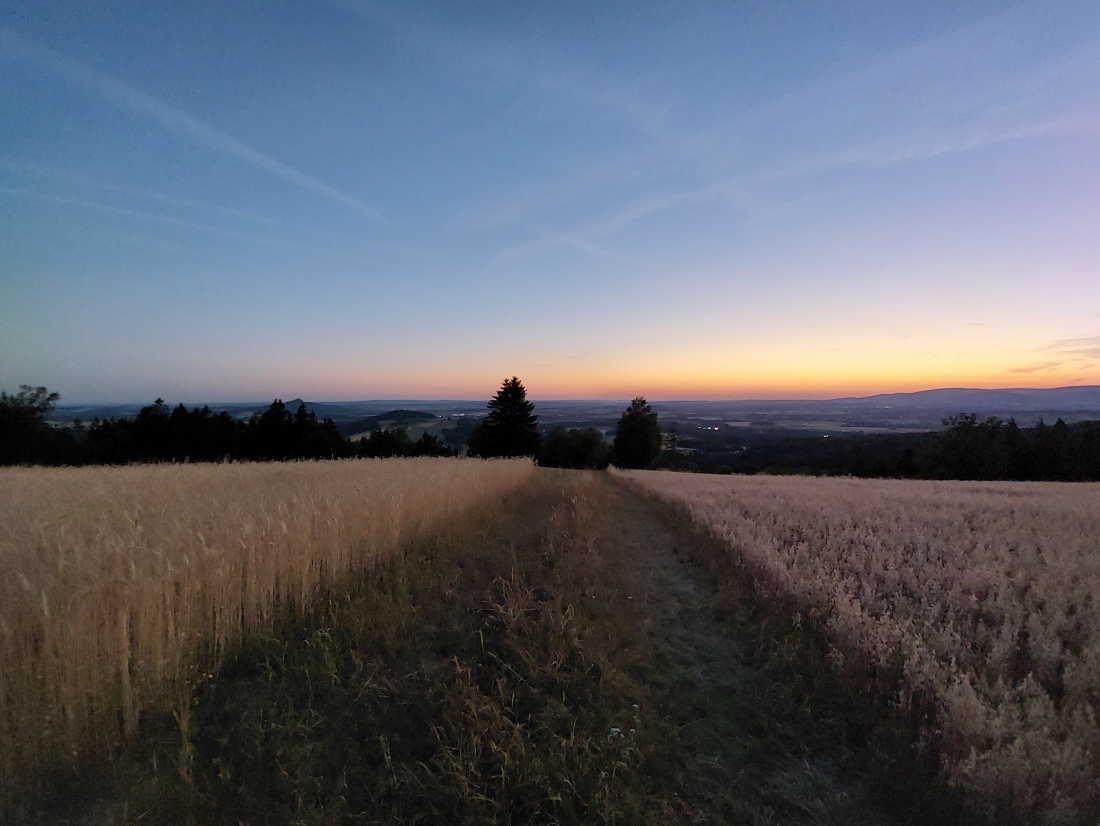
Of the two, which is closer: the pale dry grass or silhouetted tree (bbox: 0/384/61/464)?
the pale dry grass

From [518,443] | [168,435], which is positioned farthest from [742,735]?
[168,435]

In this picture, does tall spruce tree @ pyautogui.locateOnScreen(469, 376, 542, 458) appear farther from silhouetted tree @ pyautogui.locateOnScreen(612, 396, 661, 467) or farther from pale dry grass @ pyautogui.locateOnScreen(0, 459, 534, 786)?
pale dry grass @ pyautogui.locateOnScreen(0, 459, 534, 786)

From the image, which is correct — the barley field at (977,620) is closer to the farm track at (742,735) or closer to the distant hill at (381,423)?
the farm track at (742,735)

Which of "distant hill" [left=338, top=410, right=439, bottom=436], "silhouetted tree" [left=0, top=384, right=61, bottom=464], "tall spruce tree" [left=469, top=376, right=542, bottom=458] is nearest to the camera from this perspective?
"silhouetted tree" [left=0, top=384, right=61, bottom=464]

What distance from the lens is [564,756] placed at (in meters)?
3.35

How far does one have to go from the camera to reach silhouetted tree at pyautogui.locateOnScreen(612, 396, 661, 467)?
6156cm

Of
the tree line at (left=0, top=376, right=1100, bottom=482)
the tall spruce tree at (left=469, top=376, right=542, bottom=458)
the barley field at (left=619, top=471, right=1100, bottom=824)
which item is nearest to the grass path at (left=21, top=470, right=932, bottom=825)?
the barley field at (left=619, top=471, right=1100, bottom=824)

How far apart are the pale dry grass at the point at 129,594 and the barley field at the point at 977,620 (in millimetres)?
5432

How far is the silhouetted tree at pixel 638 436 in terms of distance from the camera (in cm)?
6156

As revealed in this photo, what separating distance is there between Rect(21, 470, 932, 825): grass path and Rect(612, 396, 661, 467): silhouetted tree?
56.4 m

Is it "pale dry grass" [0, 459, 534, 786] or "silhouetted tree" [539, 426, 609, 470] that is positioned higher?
"pale dry grass" [0, 459, 534, 786]

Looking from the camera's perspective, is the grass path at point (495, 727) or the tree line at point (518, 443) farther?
the tree line at point (518, 443)

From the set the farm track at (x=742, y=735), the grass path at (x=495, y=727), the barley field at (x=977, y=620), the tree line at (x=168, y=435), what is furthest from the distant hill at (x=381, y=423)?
the farm track at (x=742, y=735)

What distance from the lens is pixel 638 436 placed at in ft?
202
